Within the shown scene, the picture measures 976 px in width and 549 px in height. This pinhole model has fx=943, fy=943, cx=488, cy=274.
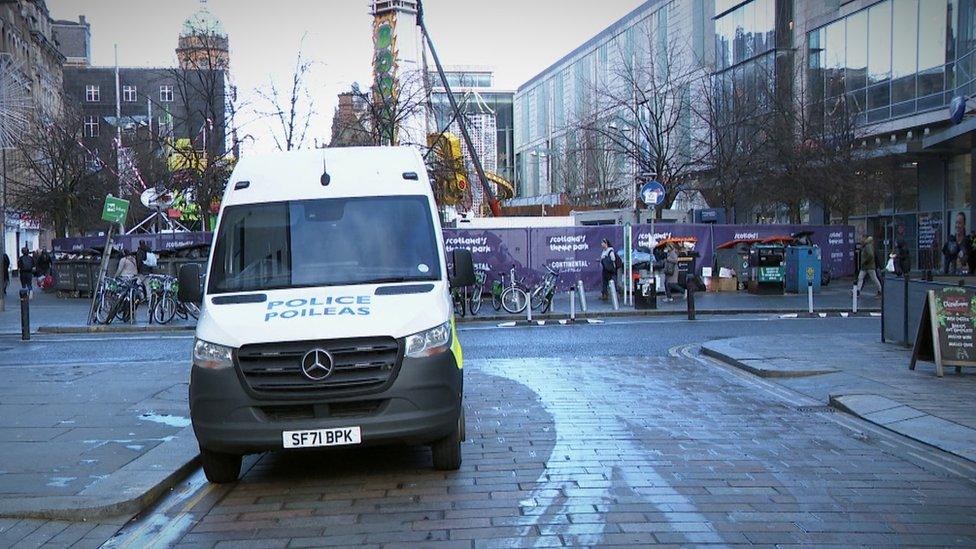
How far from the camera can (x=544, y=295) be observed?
23.6 m

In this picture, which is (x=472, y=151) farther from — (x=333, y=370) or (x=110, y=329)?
(x=333, y=370)

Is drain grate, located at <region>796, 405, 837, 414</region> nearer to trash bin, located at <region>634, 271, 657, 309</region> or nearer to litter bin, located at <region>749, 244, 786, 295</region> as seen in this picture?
trash bin, located at <region>634, 271, 657, 309</region>

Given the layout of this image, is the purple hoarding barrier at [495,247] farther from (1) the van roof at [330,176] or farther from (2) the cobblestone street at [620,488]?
(1) the van roof at [330,176]

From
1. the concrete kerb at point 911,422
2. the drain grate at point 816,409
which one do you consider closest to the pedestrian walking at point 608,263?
the drain grate at point 816,409

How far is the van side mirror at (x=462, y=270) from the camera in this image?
782cm

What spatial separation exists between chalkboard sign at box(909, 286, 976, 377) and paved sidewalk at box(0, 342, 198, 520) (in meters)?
8.89

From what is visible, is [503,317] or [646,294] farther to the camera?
[646,294]

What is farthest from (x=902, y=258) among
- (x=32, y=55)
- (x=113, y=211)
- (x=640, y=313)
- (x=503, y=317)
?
(x=32, y=55)

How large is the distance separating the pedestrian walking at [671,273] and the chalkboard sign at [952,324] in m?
14.9

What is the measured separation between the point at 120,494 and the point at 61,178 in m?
42.2

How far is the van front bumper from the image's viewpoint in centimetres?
654

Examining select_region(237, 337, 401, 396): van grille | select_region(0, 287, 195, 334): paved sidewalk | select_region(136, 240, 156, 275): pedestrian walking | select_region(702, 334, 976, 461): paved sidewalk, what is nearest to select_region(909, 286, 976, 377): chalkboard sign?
select_region(702, 334, 976, 461): paved sidewalk

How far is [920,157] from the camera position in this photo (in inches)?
1441

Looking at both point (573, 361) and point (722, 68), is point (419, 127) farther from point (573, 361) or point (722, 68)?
point (573, 361)
